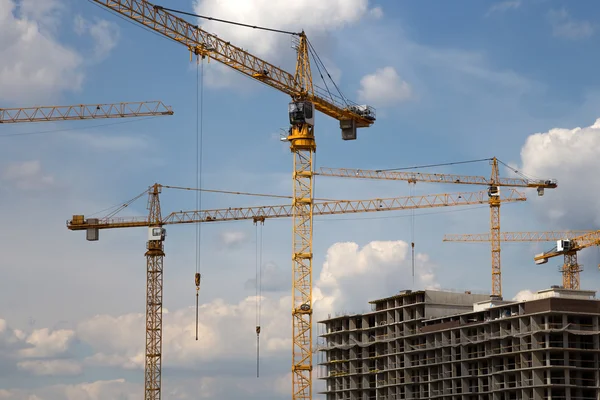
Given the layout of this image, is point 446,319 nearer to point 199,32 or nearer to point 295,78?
point 295,78

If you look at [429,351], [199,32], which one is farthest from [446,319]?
[199,32]

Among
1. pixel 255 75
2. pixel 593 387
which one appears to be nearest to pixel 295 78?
pixel 255 75

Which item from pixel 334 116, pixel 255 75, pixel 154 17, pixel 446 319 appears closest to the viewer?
pixel 154 17

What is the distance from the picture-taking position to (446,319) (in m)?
197

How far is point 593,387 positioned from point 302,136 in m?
53.8

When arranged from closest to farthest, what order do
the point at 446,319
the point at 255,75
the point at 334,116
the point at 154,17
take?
the point at 154,17 → the point at 255,75 → the point at 334,116 → the point at 446,319

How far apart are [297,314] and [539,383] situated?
35.5m

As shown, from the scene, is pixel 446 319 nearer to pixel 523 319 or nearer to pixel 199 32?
pixel 523 319

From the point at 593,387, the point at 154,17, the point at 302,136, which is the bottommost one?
the point at 593,387

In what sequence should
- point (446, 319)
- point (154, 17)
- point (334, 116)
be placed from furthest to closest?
1. point (446, 319)
2. point (334, 116)
3. point (154, 17)

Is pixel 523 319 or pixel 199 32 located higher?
pixel 199 32

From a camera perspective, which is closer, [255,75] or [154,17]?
[154,17]

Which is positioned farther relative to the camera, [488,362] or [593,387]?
[488,362]

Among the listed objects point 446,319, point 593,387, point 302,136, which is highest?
point 302,136
